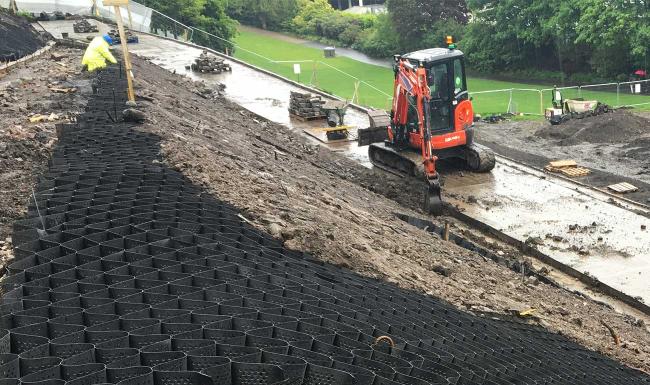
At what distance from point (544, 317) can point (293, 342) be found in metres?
6.10

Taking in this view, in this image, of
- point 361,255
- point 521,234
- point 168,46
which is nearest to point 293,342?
point 361,255

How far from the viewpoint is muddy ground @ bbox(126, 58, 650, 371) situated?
12.0 metres

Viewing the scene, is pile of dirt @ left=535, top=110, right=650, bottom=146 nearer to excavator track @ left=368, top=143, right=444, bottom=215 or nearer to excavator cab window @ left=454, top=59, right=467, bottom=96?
excavator track @ left=368, top=143, right=444, bottom=215

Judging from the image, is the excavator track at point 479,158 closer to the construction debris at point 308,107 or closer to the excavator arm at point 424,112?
the excavator arm at point 424,112

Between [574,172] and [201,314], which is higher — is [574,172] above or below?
below

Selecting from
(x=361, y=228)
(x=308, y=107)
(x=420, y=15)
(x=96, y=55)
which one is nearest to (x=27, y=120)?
(x=96, y=55)

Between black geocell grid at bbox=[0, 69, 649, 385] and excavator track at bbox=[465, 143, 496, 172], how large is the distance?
10.7 m

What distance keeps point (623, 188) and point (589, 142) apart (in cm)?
902

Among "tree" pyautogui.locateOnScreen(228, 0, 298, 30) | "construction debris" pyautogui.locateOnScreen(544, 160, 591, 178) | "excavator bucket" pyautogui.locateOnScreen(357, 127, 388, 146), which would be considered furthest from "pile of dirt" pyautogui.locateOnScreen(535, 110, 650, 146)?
"tree" pyautogui.locateOnScreen(228, 0, 298, 30)

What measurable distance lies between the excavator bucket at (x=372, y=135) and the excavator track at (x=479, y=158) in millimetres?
2733

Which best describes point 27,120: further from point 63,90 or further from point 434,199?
point 434,199

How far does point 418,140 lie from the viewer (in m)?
21.5

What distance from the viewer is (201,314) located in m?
7.75

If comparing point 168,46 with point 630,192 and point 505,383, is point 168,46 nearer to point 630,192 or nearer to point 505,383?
point 630,192
